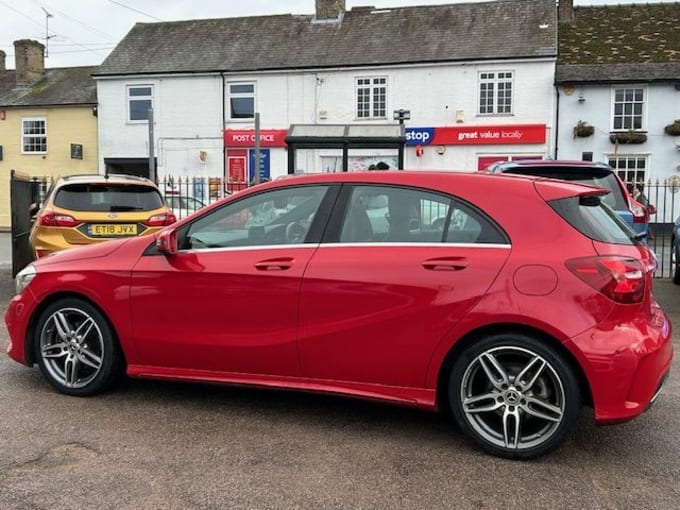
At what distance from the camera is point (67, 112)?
87.9ft

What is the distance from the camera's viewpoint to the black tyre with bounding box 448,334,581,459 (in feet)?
11.4

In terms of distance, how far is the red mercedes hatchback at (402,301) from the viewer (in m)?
3.45

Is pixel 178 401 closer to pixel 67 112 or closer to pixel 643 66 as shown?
pixel 643 66

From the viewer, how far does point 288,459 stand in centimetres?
359

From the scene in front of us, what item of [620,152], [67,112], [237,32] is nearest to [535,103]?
[620,152]

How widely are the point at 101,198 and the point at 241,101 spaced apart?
17.4 m

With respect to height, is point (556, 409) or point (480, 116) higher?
point (480, 116)

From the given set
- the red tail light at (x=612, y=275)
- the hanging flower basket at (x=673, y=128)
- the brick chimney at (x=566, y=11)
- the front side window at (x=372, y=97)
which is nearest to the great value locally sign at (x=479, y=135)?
the front side window at (x=372, y=97)

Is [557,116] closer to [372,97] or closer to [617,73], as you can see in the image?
[617,73]

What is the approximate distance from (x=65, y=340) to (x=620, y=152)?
69.0ft

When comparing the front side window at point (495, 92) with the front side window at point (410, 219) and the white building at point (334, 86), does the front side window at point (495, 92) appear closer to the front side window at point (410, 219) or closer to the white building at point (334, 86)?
the white building at point (334, 86)

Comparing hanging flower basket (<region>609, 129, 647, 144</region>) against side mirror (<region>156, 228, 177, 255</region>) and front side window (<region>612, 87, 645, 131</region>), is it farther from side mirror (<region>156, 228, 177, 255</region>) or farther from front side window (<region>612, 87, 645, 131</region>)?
side mirror (<region>156, 228, 177, 255</region>)

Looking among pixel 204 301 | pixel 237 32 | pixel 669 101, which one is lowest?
pixel 204 301

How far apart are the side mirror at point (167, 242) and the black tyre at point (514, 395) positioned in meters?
1.94
